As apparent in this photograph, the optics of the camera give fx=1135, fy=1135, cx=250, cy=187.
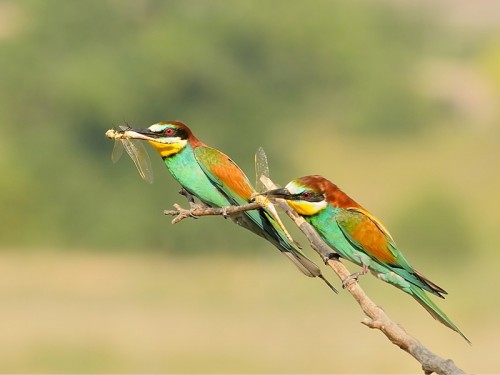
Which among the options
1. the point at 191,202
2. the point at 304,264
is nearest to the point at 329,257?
the point at 304,264

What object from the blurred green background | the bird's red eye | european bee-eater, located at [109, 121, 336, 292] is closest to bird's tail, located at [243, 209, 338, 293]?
european bee-eater, located at [109, 121, 336, 292]

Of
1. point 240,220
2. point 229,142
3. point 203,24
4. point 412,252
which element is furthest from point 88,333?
point 240,220

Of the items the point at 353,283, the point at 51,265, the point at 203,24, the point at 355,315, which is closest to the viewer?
the point at 353,283

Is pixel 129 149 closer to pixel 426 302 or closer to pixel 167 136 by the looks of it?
pixel 167 136

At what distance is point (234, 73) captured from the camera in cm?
1275

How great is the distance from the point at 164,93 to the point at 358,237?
1058cm

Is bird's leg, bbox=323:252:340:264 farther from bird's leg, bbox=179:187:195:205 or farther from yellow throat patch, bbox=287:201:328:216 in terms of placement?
bird's leg, bbox=179:187:195:205

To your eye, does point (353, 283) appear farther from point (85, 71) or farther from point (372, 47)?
point (372, 47)

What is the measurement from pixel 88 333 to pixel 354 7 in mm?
6505

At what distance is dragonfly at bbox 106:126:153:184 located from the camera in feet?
6.34

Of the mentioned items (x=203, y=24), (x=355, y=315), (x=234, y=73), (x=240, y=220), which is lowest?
(x=240, y=220)

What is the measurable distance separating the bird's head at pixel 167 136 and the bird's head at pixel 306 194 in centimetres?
33

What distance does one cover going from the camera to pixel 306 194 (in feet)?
5.84

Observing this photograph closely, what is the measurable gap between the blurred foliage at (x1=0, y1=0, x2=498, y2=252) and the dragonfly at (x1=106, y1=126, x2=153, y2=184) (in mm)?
9190
